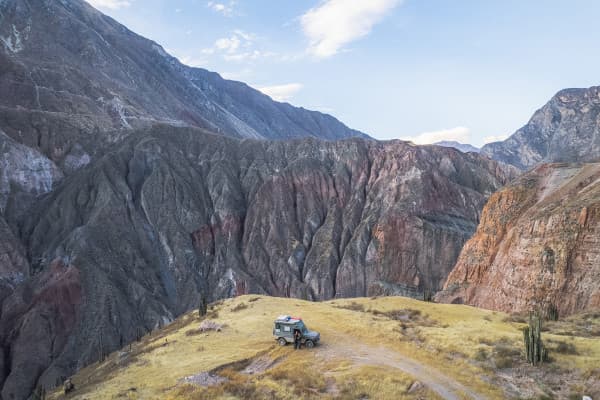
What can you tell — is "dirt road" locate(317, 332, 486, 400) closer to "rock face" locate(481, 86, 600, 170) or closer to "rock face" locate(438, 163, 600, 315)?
"rock face" locate(438, 163, 600, 315)

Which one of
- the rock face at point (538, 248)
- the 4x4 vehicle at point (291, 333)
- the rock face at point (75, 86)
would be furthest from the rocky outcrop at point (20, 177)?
the 4x4 vehicle at point (291, 333)

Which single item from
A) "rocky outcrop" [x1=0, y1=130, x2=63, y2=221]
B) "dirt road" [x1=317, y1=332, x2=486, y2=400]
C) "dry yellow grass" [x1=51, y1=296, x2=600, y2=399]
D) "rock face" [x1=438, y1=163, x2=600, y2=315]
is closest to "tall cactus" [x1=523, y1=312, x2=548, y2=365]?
"dry yellow grass" [x1=51, y1=296, x2=600, y2=399]

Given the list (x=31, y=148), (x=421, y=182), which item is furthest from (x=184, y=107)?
(x=421, y=182)

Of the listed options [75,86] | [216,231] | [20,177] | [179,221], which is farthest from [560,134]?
[20,177]

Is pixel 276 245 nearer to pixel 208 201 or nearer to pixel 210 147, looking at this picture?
pixel 208 201

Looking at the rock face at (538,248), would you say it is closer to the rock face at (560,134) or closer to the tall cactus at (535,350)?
the tall cactus at (535,350)

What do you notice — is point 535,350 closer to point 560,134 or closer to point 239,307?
point 239,307
